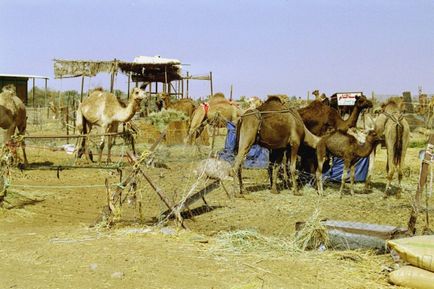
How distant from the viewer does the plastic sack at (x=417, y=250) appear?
5559 millimetres

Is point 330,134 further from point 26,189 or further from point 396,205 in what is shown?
point 26,189

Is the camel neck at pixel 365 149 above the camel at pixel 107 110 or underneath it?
underneath

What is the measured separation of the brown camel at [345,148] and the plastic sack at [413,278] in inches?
213

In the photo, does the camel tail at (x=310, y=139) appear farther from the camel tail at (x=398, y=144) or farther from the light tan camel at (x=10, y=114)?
the light tan camel at (x=10, y=114)

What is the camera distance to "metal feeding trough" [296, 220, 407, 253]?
6.57 meters

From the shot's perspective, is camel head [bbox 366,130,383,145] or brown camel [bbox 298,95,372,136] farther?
brown camel [bbox 298,95,372,136]

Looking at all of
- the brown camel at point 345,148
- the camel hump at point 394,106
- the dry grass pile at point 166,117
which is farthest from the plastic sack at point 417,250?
the dry grass pile at point 166,117

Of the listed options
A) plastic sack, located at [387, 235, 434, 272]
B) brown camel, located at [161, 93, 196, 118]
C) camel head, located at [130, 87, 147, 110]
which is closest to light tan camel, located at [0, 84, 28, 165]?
camel head, located at [130, 87, 147, 110]

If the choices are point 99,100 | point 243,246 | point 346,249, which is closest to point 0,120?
point 99,100

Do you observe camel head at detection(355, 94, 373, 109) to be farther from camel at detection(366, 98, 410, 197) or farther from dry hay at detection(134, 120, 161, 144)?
dry hay at detection(134, 120, 161, 144)

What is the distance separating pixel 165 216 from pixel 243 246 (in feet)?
5.52

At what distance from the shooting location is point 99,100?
51.1 ft

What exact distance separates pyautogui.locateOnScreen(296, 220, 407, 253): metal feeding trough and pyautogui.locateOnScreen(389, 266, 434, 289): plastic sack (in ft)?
2.83

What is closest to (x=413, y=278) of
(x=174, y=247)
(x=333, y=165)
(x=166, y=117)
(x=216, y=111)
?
(x=174, y=247)
